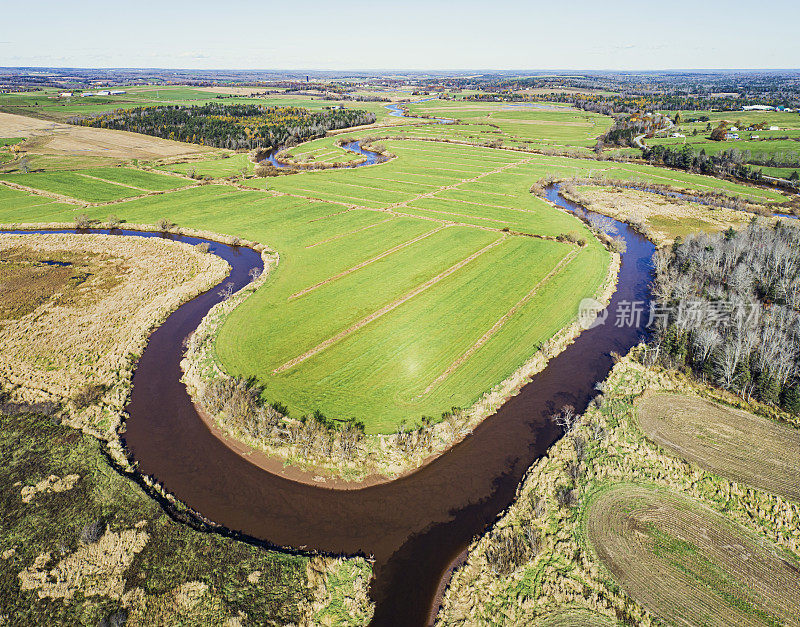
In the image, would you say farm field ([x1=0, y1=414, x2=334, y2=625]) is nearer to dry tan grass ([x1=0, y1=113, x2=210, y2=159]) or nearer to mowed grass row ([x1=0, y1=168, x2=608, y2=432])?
mowed grass row ([x1=0, y1=168, x2=608, y2=432])

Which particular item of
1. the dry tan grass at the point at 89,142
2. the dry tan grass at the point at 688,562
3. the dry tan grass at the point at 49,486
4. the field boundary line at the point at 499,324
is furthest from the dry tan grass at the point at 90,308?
the dry tan grass at the point at 89,142

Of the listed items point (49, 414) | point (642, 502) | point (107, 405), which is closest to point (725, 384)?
point (642, 502)

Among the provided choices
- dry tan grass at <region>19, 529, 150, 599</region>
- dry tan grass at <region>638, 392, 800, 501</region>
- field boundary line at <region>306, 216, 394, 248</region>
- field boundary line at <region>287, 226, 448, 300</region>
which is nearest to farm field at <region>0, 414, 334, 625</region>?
dry tan grass at <region>19, 529, 150, 599</region>

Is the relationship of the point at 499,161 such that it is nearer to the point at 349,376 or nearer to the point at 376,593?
the point at 349,376

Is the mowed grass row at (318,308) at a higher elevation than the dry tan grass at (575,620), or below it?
higher

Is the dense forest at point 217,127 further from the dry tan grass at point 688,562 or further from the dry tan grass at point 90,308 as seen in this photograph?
the dry tan grass at point 688,562

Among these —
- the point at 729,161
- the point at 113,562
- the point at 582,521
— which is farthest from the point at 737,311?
the point at 729,161

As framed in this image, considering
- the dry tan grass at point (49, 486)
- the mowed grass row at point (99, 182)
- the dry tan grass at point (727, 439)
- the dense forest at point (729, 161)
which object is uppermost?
the dense forest at point (729, 161)
